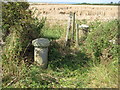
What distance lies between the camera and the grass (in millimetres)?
3584

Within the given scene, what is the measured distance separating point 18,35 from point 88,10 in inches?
339

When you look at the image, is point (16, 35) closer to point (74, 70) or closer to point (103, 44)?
point (74, 70)

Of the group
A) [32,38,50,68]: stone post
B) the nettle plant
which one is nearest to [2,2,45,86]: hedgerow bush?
[32,38,50,68]: stone post

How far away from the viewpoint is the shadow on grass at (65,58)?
4.67 meters

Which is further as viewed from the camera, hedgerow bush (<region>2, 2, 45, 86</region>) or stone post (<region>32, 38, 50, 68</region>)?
stone post (<region>32, 38, 50, 68</region>)

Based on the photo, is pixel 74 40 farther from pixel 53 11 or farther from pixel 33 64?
pixel 53 11

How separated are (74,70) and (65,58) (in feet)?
2.28

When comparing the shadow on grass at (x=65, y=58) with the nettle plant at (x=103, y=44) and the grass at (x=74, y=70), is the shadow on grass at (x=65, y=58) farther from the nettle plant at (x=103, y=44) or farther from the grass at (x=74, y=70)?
the nettle plant at (x=103, y=44)

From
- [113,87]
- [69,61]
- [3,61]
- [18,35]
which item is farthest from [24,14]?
[113,87]

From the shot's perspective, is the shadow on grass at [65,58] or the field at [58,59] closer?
the field at [58,59]

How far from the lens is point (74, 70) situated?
14.6ft

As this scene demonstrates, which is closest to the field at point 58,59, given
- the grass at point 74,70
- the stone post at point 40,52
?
the grass at point 74,70

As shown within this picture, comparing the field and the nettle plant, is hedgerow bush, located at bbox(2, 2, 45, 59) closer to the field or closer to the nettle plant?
the field

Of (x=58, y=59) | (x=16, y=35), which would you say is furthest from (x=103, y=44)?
(x=16, y=35)
